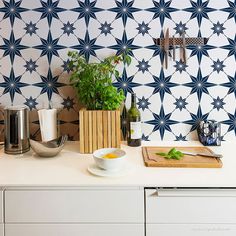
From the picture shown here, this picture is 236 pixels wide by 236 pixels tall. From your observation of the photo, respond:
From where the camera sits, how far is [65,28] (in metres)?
1.76

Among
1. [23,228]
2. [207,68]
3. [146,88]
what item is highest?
[207,68]

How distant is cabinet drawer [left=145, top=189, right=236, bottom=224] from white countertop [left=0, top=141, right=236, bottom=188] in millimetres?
38

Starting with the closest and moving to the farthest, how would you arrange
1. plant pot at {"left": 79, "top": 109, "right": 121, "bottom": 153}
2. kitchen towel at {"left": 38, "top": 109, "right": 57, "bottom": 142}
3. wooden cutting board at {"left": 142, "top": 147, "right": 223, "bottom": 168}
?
wooden cutting board at {"left": 142, "top": 147, "right": 223, "bottom": 168}, plant pot at {"left": 79, "top": 109, "right": 121, "bottom": 153}, kitchen towel at {"left": 38, "top": 109, "right": 57, "bottom": 142}

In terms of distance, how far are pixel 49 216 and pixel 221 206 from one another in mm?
706

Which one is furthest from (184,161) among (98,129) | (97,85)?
(97,85)

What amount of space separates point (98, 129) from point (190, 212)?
650mm

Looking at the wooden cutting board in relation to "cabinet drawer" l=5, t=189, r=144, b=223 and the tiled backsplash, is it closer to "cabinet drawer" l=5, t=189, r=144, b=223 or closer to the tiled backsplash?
"cabinet drawer" l=5, t=189, r=144, b=223

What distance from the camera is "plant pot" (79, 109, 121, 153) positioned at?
1.55m

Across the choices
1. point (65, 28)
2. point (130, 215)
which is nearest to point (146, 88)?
point (65, 28)

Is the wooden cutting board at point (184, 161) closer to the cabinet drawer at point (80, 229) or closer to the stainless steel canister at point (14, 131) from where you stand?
the cabinet drawer at point (80, 229)

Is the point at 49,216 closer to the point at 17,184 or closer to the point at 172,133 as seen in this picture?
the point at 17,184

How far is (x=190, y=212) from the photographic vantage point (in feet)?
3.84

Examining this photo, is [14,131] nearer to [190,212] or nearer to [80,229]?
[80,229]

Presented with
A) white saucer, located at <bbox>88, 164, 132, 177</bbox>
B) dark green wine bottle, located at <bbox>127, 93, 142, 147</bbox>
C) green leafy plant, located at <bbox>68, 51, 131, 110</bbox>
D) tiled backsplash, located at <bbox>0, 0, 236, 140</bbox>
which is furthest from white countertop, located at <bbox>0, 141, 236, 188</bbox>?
tiled backsplash, located at <bbox>0, 0, 236, 140</bbox>
